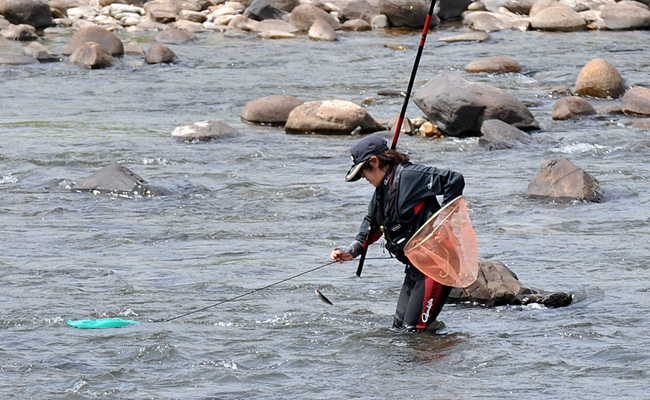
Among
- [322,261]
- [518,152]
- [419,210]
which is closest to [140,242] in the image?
[322,261]

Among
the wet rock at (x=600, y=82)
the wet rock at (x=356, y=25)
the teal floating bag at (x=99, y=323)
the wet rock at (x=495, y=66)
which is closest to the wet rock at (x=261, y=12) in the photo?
the wet rock at (x=356, y=25)

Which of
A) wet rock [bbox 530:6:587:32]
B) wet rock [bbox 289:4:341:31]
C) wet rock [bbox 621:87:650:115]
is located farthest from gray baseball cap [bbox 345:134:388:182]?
wet rock [bbox 530:6:587:32]

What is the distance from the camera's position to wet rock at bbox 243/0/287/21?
27234 millimetres

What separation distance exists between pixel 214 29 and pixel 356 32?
342 cm

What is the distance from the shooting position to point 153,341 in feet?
23.6

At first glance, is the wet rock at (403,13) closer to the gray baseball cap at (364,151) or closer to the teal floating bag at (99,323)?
the teal floating bag at (99,323)

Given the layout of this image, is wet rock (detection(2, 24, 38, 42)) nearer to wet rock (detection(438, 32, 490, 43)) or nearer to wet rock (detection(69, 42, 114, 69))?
wet rock (detection(69, 42, 114, 69))

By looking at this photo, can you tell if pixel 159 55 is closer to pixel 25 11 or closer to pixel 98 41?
pixel 98 41

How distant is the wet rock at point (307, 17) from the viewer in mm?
26172

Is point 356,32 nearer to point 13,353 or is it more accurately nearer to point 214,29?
point 214,29

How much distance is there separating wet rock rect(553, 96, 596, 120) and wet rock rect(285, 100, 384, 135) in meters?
2.65

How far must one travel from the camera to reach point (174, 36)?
2491 cm

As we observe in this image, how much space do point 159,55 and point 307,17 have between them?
5.30 meters

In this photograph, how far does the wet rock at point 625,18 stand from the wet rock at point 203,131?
44.3 feet
